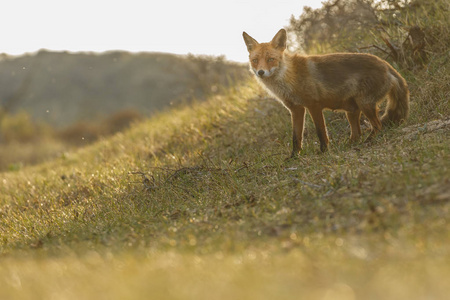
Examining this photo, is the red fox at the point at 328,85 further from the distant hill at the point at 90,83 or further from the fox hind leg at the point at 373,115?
the distant hill at the point at 90,83

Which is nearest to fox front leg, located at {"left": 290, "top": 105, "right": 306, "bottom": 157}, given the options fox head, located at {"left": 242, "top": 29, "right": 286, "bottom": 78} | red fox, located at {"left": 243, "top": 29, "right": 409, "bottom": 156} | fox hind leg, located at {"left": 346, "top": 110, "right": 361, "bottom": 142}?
red fox, located at {"left": 243, "top": 29, "right": 409, "bottom": 156}

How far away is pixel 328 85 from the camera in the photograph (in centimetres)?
541

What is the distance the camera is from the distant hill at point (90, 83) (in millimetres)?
28516

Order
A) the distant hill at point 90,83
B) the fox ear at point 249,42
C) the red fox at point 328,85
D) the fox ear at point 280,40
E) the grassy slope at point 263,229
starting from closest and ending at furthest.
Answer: the grassy slope at point 263,229, the red fox at point 328,85, the fox ear at point 280,40, the fox ear at point 249,42, the distant hill at point 90,83

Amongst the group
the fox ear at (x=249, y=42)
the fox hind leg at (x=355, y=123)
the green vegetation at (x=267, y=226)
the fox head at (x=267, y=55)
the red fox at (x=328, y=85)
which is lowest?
the green vegetation at (x=267, y=226)

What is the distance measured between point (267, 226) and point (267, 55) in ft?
9.04

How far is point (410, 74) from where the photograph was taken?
7008mm

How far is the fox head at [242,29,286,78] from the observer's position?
537 centimetres

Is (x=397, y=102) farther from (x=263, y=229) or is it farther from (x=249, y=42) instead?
(x=263, y=229)

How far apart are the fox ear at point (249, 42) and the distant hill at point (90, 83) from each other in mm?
19909

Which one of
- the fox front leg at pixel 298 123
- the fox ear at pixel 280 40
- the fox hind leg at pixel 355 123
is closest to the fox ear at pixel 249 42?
the fox ear at pixel 280 40

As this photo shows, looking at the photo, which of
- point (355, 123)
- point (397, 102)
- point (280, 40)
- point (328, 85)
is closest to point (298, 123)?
point (328, 85)

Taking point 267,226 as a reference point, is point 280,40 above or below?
above

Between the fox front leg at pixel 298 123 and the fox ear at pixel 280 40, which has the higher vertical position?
the fox ear at pixel 280 40
